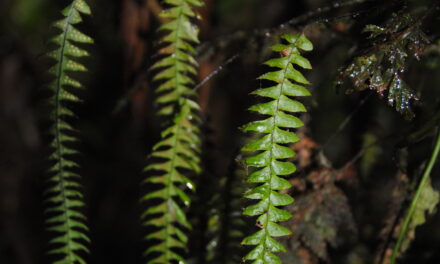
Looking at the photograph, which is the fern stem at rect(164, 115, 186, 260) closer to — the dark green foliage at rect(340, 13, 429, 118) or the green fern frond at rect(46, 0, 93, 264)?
the green fern frond at rect(46, 0, 93, 264)

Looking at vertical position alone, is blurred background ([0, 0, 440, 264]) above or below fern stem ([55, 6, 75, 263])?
above

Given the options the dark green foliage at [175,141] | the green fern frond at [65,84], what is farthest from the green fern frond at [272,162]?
the green fern frond at [65,84]

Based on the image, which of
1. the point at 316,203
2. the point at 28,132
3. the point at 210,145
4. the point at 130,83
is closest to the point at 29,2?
the point at 28,132

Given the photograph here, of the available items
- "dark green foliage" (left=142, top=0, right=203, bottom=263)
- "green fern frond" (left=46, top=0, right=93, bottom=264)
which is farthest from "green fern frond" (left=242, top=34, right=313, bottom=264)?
"green fern frond" (left=46, top=0, right=93, bottom=264)

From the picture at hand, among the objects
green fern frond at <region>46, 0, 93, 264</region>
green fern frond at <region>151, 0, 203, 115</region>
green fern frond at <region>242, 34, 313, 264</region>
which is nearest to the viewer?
green fern frond at <region>242, 34, 313, 264</region>

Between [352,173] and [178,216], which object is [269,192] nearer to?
[178,216]

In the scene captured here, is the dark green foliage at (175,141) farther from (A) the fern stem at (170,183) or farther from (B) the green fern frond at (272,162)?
(B) the green fern frond at (272,162)
